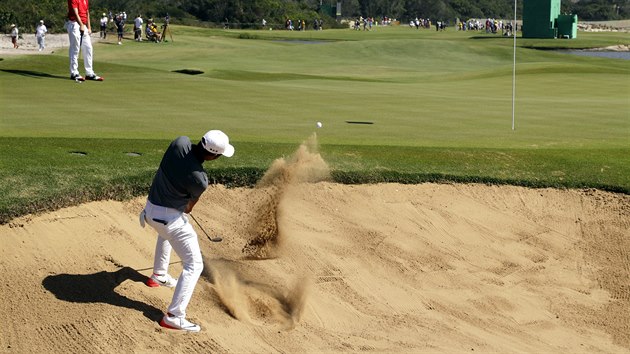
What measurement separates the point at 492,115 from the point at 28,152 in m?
12.3

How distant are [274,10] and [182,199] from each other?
Result: 96572mm

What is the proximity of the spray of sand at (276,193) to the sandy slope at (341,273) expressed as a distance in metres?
0.02

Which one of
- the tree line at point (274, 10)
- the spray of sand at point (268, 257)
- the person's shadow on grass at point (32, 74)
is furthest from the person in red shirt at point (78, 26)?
the tree line at point (274, 10)

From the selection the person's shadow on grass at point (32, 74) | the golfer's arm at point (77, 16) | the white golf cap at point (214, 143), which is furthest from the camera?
the person's shadow on grass at point (32, 74)

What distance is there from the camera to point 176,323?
9.69 m

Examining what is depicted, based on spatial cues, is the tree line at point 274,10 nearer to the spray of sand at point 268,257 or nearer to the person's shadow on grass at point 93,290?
the spray of sand at point 268,257

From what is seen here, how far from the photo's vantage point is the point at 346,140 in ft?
55.9

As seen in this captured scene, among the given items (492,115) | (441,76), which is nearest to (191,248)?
(492,115)

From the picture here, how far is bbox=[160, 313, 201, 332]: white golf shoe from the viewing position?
9.69 meters

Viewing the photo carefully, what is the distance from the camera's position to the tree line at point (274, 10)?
2675 inches

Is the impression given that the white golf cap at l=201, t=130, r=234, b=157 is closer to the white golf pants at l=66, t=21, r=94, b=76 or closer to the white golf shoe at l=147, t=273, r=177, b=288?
the white golf shoe at l=147, t=273, r=177, b=288

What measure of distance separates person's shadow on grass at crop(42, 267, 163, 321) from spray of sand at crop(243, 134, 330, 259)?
2.08 metres

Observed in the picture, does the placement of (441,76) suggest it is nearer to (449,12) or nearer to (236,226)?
(236,226)

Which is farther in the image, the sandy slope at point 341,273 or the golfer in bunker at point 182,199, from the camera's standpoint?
the sandy slope at point 341,273
